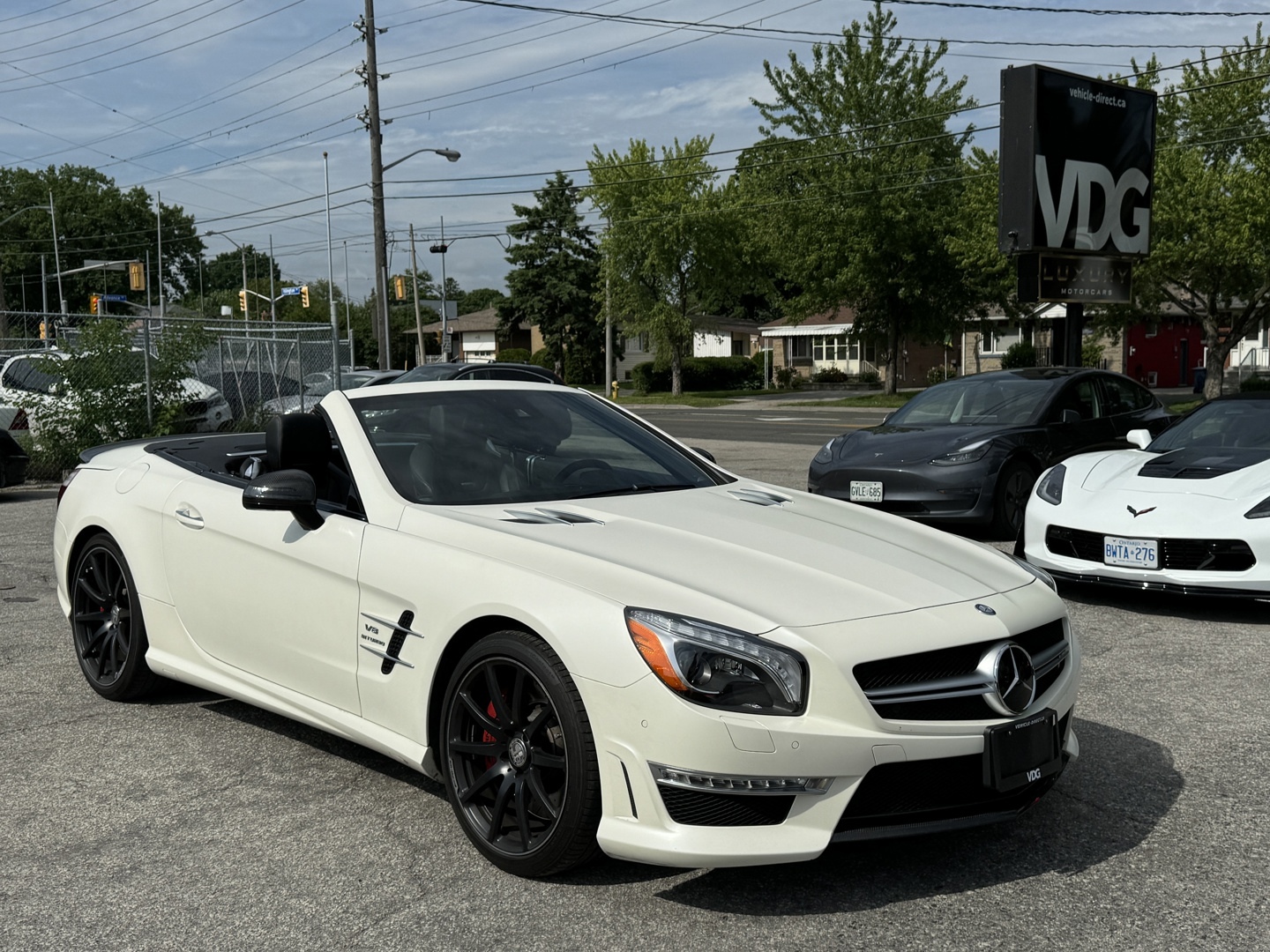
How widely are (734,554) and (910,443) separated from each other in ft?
23.2

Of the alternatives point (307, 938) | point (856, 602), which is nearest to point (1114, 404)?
point (856, 602)

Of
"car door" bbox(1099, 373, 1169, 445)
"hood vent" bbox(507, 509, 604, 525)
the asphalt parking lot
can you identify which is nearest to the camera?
the asphalt parking lot

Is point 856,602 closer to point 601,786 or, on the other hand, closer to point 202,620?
point 601,786

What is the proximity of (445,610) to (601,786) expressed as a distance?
754mm

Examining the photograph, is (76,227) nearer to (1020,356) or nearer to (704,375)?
(704,375)

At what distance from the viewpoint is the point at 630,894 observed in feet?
11.1

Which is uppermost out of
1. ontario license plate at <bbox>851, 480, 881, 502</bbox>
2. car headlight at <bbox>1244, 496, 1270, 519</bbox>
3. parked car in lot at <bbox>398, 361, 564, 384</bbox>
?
parked car in lot at <bbox>398, 361, 564, 384</bbox>

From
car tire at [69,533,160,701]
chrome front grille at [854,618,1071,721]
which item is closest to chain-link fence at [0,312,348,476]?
car tire at [69,533,160,701]

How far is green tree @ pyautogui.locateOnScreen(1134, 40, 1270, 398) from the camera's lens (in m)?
33.0

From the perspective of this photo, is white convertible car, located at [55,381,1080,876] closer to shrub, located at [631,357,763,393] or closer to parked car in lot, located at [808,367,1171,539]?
parked car in lot, located at [808,367,1171,539]

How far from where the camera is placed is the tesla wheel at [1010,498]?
32.7ft

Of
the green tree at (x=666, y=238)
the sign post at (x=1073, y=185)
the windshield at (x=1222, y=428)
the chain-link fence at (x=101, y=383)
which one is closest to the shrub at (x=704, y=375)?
the green tree at (x=666, y=238)

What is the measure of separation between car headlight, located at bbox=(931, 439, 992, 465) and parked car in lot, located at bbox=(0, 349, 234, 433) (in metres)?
10.2

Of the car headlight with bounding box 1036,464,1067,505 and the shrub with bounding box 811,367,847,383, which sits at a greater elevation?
the car headlight with bounding box 1036,464,1067,505
